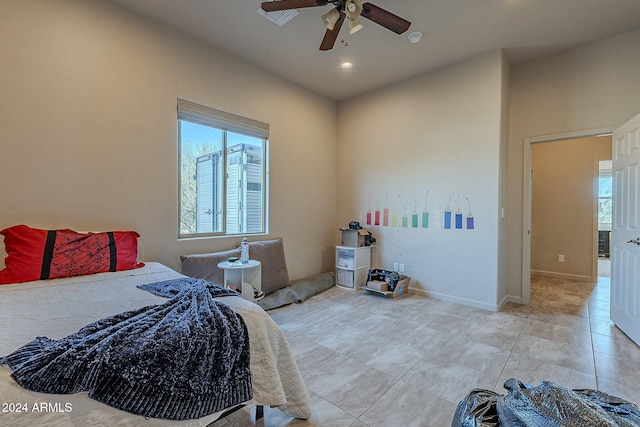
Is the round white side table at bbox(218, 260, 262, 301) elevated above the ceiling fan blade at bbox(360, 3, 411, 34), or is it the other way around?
the ceiling fan blade at bbox(360, 3, 411, 34)

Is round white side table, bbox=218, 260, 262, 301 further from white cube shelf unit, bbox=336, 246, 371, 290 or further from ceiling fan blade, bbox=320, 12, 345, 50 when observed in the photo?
ceiling fan blade, bbox=320, 12, 345, 50

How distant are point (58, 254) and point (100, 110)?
1.29 m

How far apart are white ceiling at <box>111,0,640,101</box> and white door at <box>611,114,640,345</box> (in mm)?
1118

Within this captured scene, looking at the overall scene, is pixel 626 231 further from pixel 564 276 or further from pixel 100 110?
pixel 100 110

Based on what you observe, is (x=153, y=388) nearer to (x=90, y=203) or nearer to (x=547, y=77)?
(x=90, y=203)

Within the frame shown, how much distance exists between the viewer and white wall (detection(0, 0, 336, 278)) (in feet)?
6.93

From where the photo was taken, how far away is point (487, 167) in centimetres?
328

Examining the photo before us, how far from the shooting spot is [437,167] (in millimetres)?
3717

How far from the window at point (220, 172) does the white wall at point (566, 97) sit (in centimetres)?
329

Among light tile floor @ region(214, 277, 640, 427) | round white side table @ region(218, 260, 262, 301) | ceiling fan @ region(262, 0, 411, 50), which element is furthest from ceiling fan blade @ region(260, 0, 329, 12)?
light tile floor @ region(214, 277, 640, 427)

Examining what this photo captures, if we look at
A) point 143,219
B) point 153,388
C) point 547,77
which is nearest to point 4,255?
point 143,219

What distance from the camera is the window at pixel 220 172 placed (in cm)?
309

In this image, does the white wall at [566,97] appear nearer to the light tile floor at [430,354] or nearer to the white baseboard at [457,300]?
the white baseboard at [457,300]

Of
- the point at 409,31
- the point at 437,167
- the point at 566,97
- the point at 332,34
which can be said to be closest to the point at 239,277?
the point at 332,34
